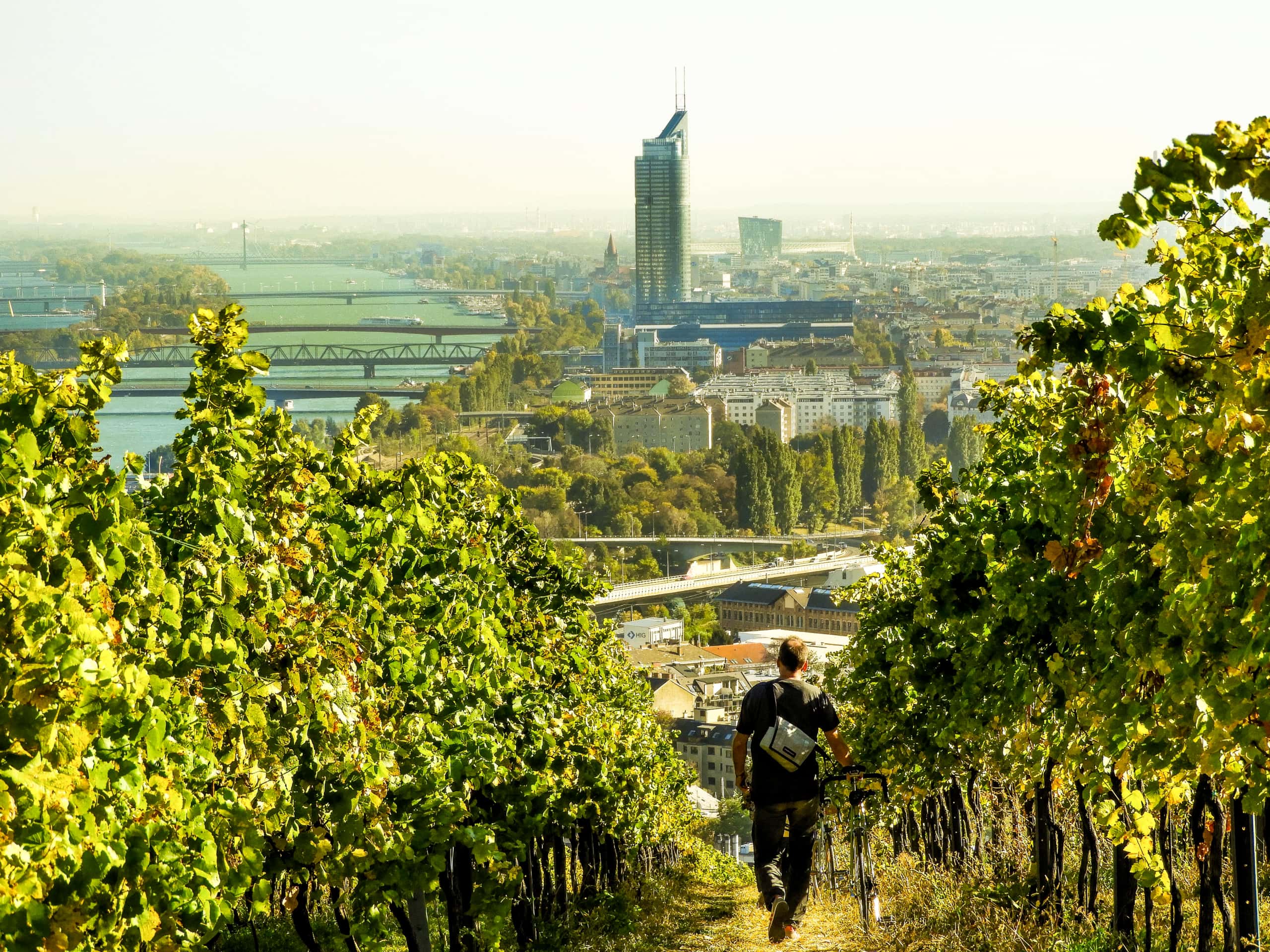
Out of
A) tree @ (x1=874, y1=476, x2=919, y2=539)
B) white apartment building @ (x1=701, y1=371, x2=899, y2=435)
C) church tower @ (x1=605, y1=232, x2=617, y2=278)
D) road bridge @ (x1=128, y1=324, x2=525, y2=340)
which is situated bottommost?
tree @ (x1=874, y1=476, x2=919, y2=539)

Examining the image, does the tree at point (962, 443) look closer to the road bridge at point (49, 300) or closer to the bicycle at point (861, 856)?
the road bridge at point (49, 300)

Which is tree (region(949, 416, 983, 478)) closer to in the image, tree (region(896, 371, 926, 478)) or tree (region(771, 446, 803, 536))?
tree (region(896, 371, 926, 478))

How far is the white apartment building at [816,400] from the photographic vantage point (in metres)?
90.6

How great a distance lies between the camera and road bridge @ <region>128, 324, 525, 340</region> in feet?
308

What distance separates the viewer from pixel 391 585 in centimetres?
470

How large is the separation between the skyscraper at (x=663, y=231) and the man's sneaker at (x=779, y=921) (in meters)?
141

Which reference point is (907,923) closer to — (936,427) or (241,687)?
(241,687)

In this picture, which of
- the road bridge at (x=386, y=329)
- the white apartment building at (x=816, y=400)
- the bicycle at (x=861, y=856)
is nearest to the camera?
the bicycle at (x=861, y=856)

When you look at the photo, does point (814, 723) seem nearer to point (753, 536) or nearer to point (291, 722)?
point (291, 722)

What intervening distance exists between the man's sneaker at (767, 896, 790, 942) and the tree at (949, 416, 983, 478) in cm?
6926

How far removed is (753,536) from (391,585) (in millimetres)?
61045

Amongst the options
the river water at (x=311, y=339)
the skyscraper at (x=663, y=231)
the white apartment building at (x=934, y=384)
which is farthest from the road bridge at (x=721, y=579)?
the skyscraper at (x=663, y=231)

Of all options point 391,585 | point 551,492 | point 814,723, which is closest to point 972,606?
point 814,723

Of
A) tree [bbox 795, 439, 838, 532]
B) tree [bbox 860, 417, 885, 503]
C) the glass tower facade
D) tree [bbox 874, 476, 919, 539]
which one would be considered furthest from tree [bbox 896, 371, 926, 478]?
the glass tower facade
